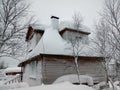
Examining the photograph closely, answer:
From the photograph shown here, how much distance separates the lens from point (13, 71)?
166 ft

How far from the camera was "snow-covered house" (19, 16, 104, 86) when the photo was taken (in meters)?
14.3

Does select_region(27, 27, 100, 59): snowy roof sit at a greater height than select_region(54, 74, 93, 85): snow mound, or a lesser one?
greater

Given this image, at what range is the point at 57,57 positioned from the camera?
1488 cm

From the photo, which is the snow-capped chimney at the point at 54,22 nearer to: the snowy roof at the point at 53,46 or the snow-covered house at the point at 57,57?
the snow-covered house at the point at 57,57

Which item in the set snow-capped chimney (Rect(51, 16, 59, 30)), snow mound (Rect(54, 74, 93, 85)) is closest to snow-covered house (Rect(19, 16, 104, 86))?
snow-capped chimney (Rect(51, 16, 59, 30))

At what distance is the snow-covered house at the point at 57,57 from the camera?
14258 millimetres

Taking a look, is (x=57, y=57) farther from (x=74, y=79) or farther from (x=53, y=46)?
(x=74, y=79)

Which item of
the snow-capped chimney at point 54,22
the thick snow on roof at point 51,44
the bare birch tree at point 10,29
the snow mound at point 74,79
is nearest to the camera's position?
the bare birch tree at point 10,29

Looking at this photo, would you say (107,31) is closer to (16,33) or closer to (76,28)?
(76,28)

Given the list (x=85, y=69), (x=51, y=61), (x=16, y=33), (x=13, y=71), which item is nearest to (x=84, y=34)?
(x=85, y=69)

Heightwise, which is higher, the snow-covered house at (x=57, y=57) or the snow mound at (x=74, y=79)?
the snow-covered house at (x=57, y=57)

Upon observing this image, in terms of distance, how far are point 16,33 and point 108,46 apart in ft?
25.9

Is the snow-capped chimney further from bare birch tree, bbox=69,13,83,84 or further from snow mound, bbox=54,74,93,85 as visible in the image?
snow mound, bbox=54,74,93,85

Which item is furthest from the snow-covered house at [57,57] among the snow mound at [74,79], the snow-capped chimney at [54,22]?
the snow mound at [74,79]
